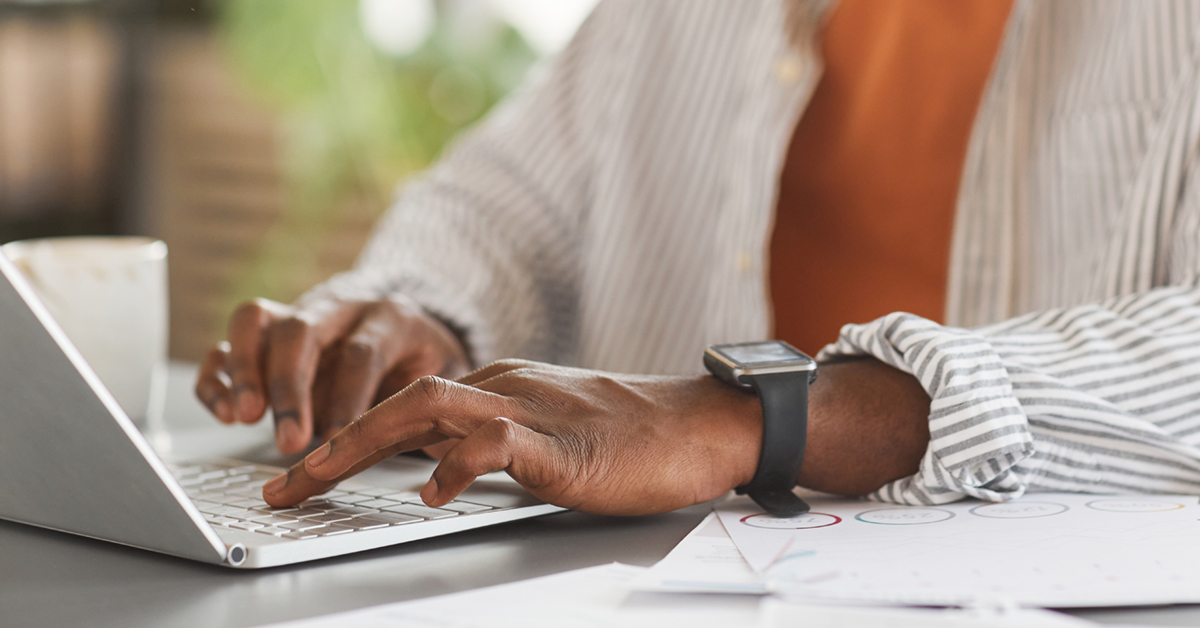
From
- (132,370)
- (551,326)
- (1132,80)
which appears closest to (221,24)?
(551,326)

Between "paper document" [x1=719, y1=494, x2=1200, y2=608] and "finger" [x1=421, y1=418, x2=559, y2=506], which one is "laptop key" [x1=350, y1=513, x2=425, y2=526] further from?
"paper document" [x1=719, y1=494, x2=1200, y2=608]

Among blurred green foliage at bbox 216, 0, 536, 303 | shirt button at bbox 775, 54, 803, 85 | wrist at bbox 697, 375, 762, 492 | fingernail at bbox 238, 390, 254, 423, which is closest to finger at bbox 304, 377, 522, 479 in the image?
wrist at bbox 697, 375, 762, 492

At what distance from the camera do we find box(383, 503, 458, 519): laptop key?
0.50 metres

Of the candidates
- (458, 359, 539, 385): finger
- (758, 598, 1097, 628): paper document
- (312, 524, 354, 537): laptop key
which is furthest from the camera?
(458, 359, 539, 385): finger

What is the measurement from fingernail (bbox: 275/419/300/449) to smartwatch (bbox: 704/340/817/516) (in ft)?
0.93

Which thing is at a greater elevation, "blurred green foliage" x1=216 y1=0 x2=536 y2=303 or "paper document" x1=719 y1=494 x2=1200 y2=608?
"blurred green foliage" x1=216 y1=0 x2=536 y2=303

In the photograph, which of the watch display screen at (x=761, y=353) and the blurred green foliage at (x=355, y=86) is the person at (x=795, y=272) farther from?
the blurred green foliage at (x=355, y=86)

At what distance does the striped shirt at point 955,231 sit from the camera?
56 centimetres

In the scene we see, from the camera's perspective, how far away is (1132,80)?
32.0 inches

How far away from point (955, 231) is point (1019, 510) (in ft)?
1.59

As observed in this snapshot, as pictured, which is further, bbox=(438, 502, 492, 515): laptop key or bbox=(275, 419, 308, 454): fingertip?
bbox=(275, 419, 308, 454): fingertip

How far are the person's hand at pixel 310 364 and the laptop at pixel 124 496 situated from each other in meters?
0.13

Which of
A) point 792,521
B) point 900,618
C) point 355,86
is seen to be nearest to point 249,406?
point 792,521

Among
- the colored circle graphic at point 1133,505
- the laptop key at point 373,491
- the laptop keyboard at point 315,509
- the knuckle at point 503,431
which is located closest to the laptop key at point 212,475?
the laptop keyboard at point 315,509
